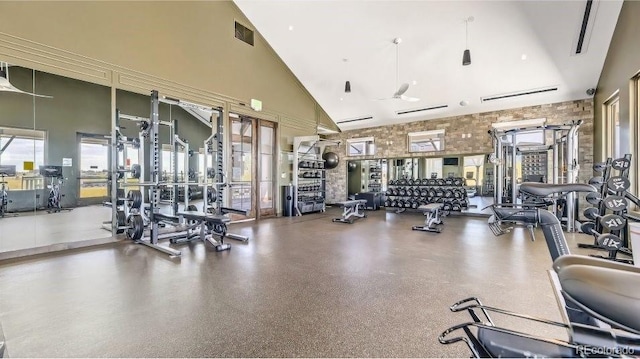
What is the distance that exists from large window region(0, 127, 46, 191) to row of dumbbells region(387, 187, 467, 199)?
8.07 meters

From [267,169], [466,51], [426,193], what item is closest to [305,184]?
[267,169]

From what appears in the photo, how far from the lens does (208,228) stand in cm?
508

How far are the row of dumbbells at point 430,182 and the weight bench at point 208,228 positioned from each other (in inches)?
231

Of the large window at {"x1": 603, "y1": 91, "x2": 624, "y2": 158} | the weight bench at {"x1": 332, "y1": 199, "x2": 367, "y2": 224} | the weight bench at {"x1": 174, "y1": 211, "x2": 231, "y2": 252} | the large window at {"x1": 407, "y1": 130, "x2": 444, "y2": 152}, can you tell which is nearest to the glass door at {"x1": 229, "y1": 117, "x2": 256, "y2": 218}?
the weight bench at {"x1": 174, "y1": 211, "x2": 231, "y2": 252}

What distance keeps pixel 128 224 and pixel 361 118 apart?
24.1 feet

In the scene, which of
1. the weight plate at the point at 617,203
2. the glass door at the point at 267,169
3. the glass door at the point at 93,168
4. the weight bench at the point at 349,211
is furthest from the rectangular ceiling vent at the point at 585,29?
the glass door at the point at 93,168

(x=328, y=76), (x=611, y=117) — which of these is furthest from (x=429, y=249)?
(x=328, y=76)

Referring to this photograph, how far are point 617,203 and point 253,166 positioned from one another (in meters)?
6.99

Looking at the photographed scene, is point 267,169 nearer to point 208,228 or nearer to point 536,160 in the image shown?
point 208,228

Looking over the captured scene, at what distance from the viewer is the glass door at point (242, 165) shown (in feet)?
23.8

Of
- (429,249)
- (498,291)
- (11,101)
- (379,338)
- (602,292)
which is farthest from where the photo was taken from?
(429,249)

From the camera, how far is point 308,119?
938 centimetres

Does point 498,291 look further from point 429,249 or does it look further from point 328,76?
point 328,76

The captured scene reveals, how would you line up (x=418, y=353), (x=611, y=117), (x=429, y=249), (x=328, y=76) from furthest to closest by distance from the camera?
(x=328, y=76) → (x=611, y=117) → (x=429, y=249) → (x=418, y=353)
